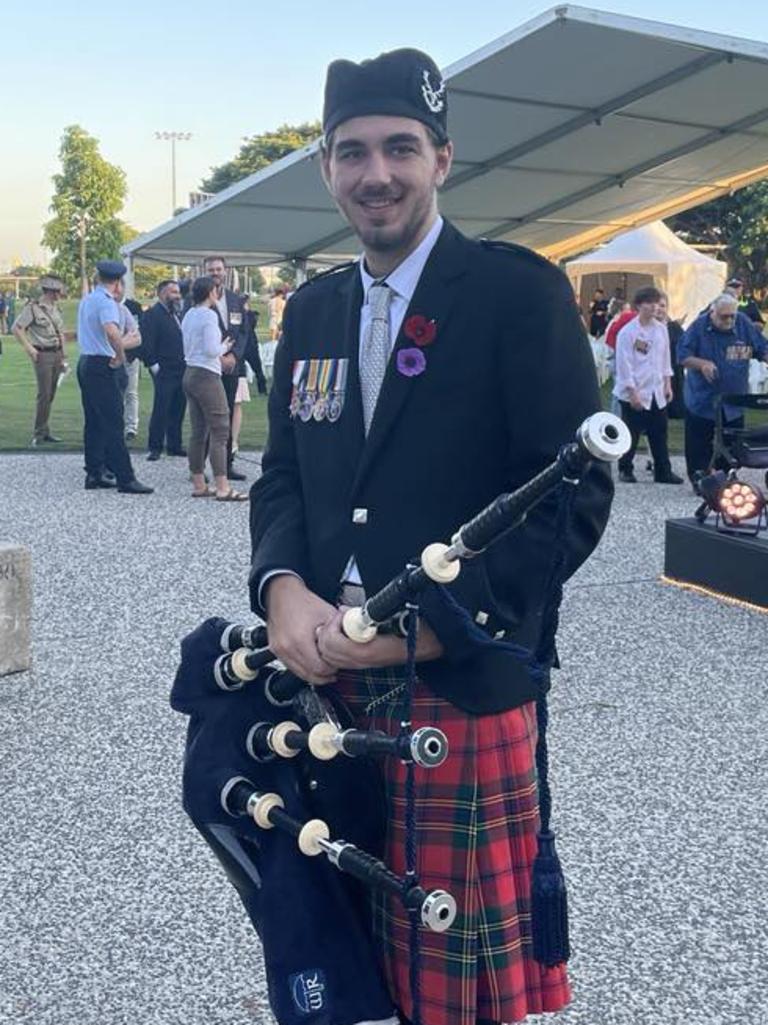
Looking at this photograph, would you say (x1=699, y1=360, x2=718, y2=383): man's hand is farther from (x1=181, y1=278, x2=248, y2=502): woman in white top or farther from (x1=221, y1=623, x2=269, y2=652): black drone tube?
(x1=221, y1=623, x2=269, y2=652): black drone tube

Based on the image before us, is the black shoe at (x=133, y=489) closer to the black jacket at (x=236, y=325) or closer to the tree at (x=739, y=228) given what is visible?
the black jacket at (x=236, y=325)

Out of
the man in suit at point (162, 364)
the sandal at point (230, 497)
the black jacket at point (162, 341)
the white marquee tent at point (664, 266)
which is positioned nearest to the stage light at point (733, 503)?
the sandal at point (230, 497)

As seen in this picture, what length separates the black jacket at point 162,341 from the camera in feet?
38.1

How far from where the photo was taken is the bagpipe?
152cm

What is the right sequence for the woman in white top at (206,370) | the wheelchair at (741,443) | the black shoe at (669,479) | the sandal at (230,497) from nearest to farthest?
the wheelchair at (741,443) → the woman in white top at (206,370) → the sandal at (230,497) → the black shoe at (669,479)

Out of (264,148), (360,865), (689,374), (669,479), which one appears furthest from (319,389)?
(264,148)

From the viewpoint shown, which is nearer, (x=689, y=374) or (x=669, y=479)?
(x=689, y=374)

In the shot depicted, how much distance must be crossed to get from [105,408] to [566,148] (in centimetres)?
676

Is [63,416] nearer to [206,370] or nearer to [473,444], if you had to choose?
[206,370]

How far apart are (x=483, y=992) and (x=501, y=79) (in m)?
10.1

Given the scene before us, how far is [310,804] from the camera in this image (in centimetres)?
168

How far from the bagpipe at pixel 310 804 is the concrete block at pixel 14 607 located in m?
3.32

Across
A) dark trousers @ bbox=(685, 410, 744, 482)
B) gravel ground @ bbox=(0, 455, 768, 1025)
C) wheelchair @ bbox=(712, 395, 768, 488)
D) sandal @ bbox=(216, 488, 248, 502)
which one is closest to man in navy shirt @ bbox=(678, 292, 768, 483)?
dark trousers @ bbox=(685, 410, 744, 482)

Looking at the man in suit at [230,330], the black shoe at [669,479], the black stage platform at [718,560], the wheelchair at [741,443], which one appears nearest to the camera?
the black stage platform at [718,560]
